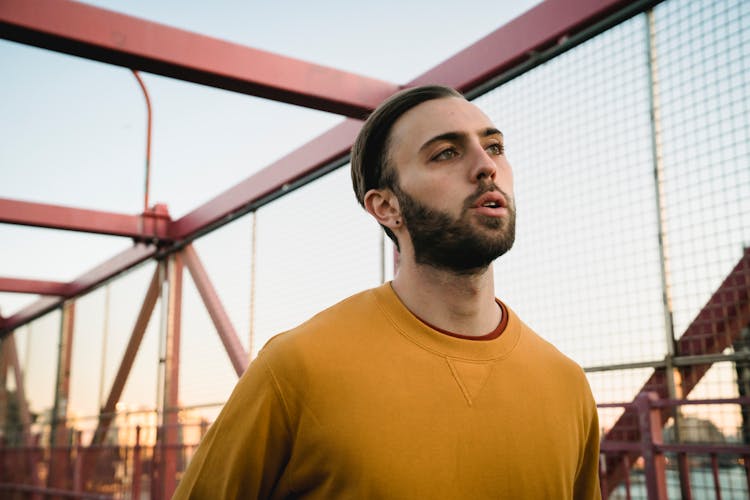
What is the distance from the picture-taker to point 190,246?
26.2ft

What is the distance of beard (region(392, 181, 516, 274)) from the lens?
1509 mm

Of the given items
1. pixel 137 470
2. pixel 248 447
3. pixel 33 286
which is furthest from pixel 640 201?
pixel 33 286

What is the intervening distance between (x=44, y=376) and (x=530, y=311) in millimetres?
12177

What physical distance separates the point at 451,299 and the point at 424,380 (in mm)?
218

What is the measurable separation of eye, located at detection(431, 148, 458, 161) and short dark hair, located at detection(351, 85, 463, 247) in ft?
0.41

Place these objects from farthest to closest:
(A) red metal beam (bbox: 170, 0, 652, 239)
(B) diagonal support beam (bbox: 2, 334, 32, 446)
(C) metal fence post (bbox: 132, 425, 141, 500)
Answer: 1. (B) diagonal support beam (bbox: 2, 334, 32, 446)
2. (C) metal fence post (bbox: 132, 425, 141, 500)
3. (A) red metal beam (bbox: 170, 0, 652, 239)

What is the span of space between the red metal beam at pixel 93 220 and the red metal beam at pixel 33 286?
14.3 feet

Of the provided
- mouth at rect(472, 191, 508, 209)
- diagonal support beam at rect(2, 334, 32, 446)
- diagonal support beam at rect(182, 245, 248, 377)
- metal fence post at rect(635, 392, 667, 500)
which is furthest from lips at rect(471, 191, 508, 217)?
diagonal support beam at rect(2, 334, 32, 446)

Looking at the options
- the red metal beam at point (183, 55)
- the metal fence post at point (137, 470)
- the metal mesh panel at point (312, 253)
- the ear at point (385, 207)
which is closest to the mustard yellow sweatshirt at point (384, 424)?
the ear at point (385, 207)

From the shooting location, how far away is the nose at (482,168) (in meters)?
1.54

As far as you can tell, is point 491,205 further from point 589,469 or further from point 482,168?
point 589,469

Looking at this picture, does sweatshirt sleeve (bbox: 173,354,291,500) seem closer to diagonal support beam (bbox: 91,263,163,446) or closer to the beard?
the beard

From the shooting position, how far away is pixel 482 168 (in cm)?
154

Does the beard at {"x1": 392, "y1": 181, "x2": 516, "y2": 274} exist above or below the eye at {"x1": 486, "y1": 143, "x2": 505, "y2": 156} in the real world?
below
